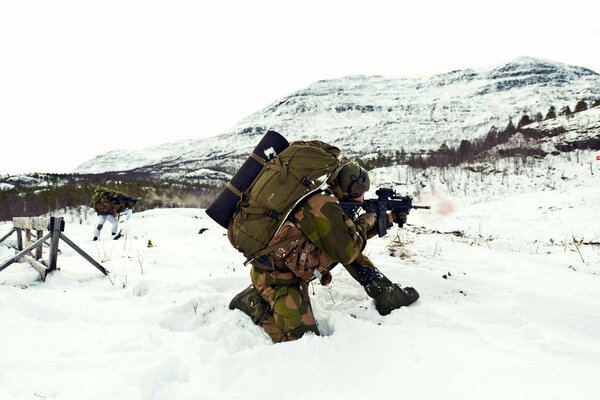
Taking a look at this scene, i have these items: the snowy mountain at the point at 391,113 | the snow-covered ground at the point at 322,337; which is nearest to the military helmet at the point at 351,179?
the snow-covered ground at the point at 322,337

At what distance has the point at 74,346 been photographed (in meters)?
2.56

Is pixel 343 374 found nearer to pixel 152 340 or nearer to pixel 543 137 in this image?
pixel 152 340

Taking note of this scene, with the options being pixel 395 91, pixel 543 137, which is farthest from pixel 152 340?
pixel 395 91

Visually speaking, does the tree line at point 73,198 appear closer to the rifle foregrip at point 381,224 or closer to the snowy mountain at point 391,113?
the snowy mountain at point 391,113

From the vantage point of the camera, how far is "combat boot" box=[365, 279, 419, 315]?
3.10 m

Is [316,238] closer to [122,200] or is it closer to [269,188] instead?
[269,188]

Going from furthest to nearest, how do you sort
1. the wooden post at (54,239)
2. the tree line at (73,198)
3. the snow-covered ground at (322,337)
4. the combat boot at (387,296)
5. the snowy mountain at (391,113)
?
1. the snowy mountain at (391,113)
2. the tree line at (73,198)
3. the wooden post at (54,239)
4. the combat boot at (387,296)
5. the snow-covered ground at (322,337)

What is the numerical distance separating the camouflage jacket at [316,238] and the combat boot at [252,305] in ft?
1.18

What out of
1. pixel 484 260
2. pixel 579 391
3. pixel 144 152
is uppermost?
pixel 579 391

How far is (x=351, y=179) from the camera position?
3.23 meters

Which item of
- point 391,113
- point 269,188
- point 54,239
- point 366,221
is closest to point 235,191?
point 269,188

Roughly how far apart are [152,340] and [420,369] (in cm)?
188

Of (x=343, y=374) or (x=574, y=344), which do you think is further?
(x=574, y=344)

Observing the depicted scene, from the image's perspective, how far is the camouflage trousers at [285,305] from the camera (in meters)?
2.70
